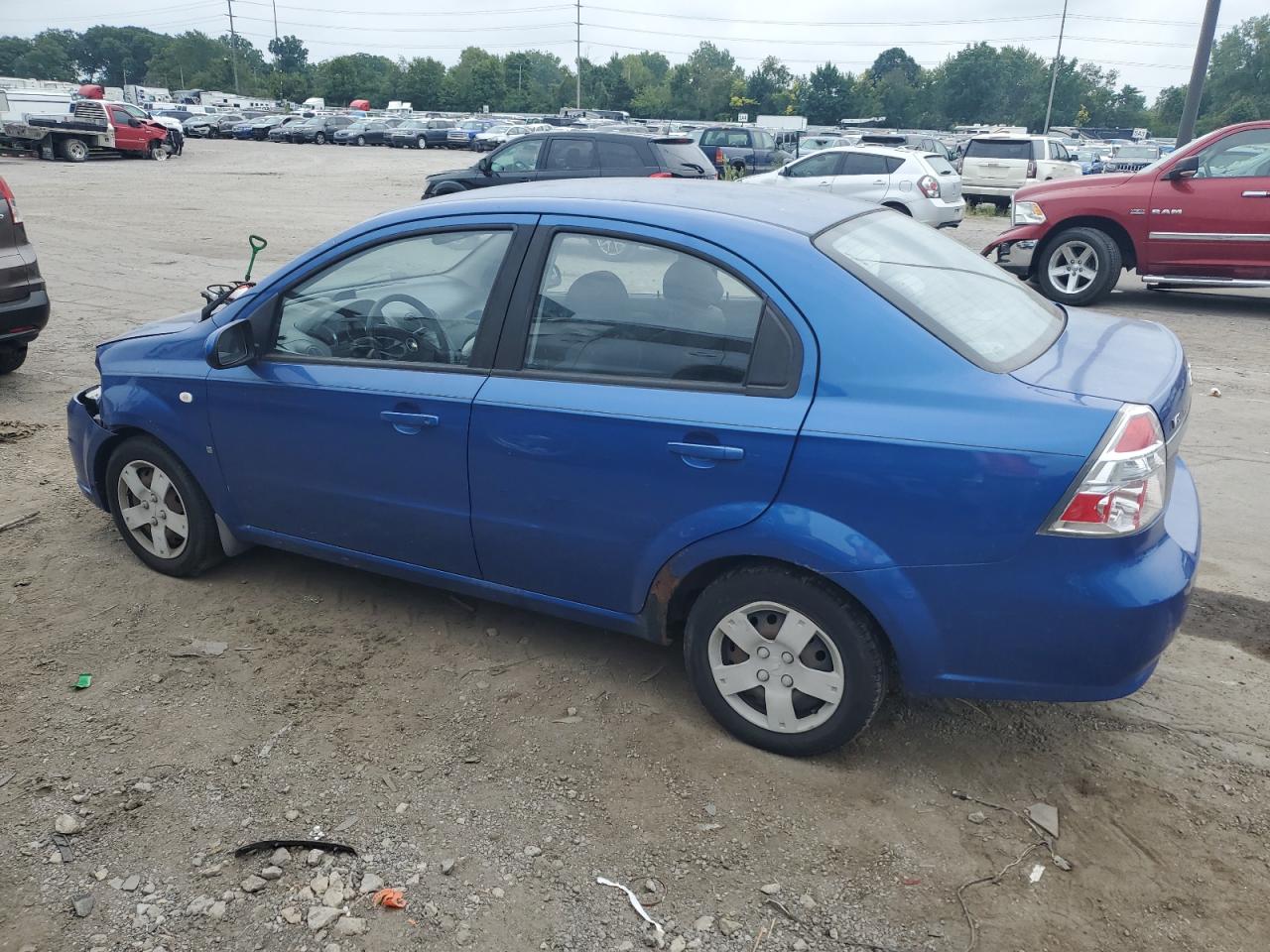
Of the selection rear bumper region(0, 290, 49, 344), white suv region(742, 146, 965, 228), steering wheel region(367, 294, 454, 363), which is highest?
steering wheel region(367, 294, 454, 363)

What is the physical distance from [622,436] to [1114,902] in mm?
1825

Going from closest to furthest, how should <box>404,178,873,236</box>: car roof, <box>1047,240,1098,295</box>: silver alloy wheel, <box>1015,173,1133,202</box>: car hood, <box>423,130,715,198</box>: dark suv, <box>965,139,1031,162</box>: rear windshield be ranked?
<box>404,178,873,236</box>: car roof, <box>1015,173,1133,202</box>: car hood, <box>1047,240,1098,295</box>: silver alloy wheel, <box>423,130,715,198</box>: dark suv, <box>965,139,1031,162</box>: rear windshield

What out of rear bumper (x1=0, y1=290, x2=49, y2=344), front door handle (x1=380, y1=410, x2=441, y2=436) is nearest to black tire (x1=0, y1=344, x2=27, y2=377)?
rear bumper (x1=0, y1=290, x2=49, y2=344)

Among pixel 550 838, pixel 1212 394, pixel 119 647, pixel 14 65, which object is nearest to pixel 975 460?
pixel 550 838

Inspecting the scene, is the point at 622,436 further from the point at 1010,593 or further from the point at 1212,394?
the point at 1212,394

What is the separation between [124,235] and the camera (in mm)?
15742

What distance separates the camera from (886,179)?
54.7 ft

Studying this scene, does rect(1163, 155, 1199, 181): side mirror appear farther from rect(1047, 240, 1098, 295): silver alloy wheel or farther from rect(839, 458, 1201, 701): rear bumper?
rect(839, 458, 1201, 701): rear bumper

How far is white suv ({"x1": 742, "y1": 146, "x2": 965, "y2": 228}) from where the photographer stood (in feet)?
54.2

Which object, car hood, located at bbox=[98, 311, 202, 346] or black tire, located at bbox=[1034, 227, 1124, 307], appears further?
black tire, located at bbox=[1034, 227, 1124, 307]

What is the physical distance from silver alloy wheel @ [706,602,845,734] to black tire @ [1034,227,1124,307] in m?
8.78

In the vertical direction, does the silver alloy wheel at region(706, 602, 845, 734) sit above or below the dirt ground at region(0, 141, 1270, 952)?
above

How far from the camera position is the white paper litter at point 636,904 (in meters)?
2.61

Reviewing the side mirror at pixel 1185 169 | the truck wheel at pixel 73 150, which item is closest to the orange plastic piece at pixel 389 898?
the side mirror at pixel 1185 169
